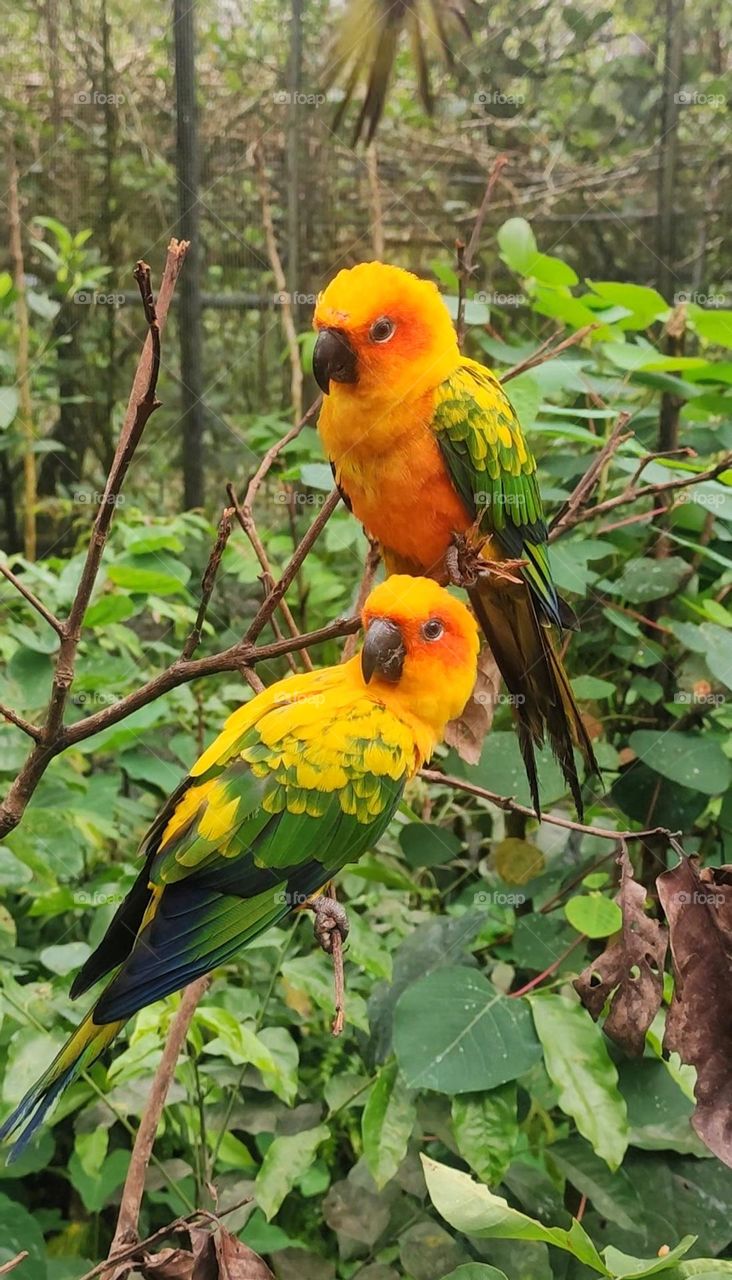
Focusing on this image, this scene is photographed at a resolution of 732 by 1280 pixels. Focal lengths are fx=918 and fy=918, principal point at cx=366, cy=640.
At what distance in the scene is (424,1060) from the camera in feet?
2.52

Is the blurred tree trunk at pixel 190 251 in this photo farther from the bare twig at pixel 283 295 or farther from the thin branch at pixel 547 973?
the thin branch at pixel 547 973

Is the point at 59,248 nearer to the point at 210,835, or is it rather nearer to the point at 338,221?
the point at 338,221

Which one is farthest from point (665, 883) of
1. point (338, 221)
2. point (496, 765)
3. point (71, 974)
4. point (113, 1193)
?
point (338, 221)

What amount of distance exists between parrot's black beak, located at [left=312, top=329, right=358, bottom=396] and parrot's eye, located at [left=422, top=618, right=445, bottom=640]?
0.24 metres

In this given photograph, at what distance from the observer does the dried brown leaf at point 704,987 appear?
1.77 ft

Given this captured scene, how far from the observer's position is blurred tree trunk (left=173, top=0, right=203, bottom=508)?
5.12 feet

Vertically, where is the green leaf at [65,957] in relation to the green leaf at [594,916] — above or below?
below

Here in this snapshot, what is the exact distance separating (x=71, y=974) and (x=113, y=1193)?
415mm

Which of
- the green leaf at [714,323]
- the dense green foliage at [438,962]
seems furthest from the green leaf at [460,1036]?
the green leaf at [714,323]

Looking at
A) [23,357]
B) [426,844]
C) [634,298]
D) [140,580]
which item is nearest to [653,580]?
[634,298]

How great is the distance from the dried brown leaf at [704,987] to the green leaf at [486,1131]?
300 mm

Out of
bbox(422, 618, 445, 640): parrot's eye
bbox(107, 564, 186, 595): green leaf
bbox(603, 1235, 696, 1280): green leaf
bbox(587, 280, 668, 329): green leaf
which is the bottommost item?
bbox(603, 1235, 696, 1280): green leaf

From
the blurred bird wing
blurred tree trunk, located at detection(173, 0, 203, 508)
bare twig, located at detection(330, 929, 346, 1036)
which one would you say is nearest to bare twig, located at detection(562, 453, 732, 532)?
the blurred bird wing

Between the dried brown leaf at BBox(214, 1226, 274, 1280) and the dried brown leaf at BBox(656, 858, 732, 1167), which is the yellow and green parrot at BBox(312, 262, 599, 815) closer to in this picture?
the dried brown leaf at BBox(656, 858, 732, 1167)
